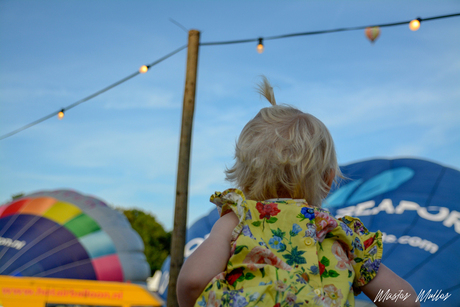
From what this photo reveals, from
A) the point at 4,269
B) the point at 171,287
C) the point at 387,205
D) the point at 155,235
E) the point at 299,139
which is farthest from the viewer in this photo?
the point at 155,235

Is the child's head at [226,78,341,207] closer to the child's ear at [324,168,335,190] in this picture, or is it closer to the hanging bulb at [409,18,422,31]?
the child's ear at [324,168,335,190]

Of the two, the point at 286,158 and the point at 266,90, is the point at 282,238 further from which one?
the point at 266,90

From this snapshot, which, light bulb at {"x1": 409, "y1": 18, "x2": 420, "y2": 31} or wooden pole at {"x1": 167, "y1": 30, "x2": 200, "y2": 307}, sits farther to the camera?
wooden pole at {"x1": 167, "y1": 30, "x2": 200, "y2": 307}

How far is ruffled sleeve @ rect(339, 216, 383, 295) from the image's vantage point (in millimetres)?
1394

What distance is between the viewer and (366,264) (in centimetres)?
139

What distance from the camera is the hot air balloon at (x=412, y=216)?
501cm

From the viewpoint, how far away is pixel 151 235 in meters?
34.4

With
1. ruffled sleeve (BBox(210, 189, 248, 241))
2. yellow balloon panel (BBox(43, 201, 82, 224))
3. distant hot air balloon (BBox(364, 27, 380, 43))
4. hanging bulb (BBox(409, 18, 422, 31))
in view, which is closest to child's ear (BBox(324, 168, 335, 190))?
ruffled sleeve (BBox(210, 189, 248, 241))

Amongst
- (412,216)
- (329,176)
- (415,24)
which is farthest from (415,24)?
(329,176)

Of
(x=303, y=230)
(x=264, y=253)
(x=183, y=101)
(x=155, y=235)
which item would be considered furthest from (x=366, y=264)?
(x=155, y=235)

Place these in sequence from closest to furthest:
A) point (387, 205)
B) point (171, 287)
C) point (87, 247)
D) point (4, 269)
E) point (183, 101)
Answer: point (171, 287) < point (183, 101) < point (387, 205) < point (4, 269) < point (87, 247)

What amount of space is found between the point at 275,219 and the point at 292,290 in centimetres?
25

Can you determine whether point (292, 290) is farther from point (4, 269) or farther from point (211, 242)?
point (4, 269)

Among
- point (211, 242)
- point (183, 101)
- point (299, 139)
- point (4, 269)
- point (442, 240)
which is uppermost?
point (183, 101)
